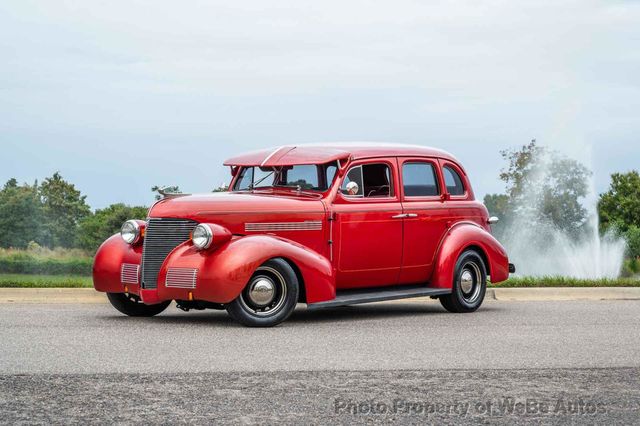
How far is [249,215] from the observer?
448 inches

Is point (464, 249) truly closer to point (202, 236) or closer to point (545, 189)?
A: point (202, 236)

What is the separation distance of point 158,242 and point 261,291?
131cm

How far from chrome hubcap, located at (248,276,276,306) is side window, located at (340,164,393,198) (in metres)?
1.71

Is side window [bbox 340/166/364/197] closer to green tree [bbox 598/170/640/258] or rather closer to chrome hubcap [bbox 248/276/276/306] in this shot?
chrome hubcap [bbox 248/276/276/306]

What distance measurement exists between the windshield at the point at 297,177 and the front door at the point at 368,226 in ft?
0.74

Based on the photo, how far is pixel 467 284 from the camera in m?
13.4

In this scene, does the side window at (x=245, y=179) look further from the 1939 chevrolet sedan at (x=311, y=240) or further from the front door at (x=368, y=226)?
the front door at (x=368, y=226)

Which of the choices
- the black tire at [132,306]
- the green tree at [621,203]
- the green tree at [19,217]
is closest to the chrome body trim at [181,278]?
the black tire at [132,306]

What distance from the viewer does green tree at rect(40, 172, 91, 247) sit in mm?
59344

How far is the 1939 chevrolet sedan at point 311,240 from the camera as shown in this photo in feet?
36.2

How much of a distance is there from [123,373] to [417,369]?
2.28 meters

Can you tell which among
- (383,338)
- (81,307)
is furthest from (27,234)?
(383,338)

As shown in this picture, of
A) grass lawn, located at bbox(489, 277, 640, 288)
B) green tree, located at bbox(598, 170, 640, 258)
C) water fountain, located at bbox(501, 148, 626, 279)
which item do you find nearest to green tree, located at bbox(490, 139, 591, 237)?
water fountain, located at bbox(501, 148, 626, 279)

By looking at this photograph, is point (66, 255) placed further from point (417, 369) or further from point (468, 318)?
point (417, 369)
